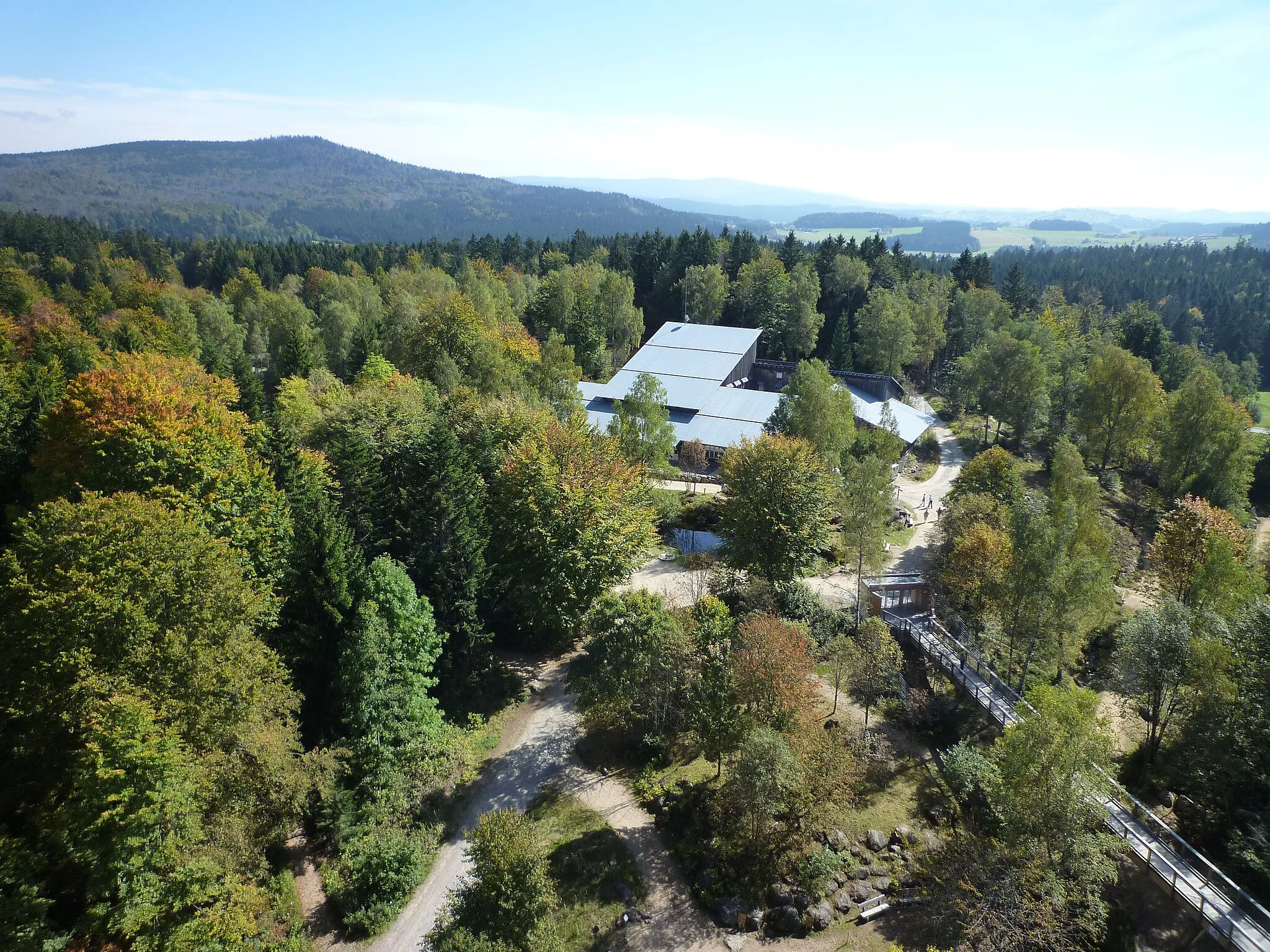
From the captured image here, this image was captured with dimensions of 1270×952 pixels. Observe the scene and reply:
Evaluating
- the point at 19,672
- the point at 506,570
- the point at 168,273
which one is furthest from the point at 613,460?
the point at 168,273

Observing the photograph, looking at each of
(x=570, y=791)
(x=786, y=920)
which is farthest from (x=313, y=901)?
(x=786, y=920)

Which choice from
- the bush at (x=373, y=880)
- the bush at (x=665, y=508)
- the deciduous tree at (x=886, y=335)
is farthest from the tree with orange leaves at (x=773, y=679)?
the deciduous tree at (x=886, y=335)

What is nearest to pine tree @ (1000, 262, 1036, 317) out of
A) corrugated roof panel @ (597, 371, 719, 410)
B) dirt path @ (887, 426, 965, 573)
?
dirt path @ (887, 426, 965, 573)

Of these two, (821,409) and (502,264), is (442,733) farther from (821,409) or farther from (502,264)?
(502,264)

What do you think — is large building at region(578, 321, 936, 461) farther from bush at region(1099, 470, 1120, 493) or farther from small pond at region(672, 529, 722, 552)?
bush at region(1099, 470, 1120, 493)

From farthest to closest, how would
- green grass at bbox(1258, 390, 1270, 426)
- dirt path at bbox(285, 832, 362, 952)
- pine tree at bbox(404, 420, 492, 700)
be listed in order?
green grass at bbox(1258, 390, 1270, 426) → pine tree at bbox(404, 420, 492, 700) → dirt path at bbox(285, 832, 362, 952)

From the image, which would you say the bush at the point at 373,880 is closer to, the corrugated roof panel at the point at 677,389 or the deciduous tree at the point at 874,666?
the deciduous tree at the point at 874,666

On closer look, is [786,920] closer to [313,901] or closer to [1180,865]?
[1180,865]
